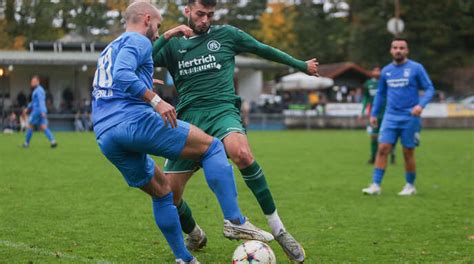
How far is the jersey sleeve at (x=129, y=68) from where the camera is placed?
17.1 feet

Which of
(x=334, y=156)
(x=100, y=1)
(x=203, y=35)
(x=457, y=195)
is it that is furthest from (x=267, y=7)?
(x=203, y=35)

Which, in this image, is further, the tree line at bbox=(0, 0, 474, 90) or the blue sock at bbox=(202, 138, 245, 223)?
the tree line at bbox=(0, 0, 474, 90)

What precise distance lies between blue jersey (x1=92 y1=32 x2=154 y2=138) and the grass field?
1387mm

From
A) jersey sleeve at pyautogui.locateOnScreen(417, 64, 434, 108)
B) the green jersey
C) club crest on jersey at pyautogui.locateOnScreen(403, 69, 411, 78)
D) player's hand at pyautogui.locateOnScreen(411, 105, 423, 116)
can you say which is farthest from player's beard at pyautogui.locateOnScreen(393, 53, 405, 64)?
the green jersey

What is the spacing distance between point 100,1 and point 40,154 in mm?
30275

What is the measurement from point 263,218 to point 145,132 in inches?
145

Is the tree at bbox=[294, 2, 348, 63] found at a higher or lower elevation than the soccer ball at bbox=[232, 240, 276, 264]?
lower

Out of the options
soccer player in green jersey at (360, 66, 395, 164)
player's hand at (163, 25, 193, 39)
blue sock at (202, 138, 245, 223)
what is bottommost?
soccer player in green jersey at (360, 66, 395, 164)

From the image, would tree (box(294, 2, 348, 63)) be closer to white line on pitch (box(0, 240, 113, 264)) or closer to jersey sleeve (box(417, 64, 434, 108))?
jersey sleeve (box(417, 64, 434, 108))

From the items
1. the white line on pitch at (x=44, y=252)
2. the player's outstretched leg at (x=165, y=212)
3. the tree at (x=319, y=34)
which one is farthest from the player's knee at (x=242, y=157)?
the tree at (x=319, y=34)

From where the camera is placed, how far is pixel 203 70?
677 centimetres

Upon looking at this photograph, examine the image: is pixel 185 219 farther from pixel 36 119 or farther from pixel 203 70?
pixel 36 119

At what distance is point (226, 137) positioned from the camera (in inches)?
254

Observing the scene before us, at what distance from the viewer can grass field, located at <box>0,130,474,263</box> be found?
6.58m
